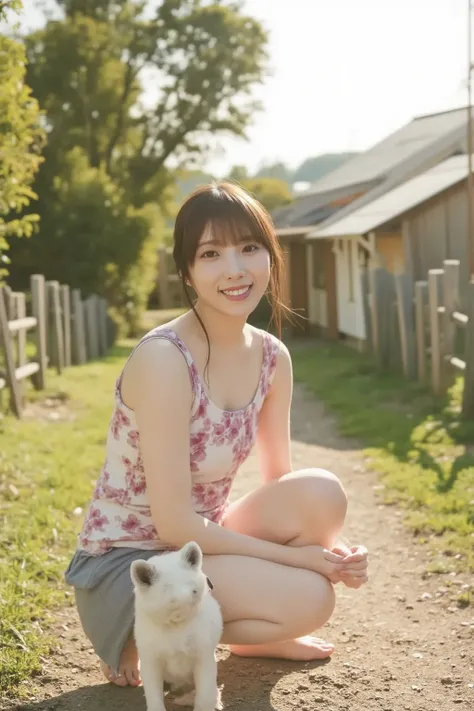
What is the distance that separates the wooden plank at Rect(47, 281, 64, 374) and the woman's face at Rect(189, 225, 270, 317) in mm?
10725

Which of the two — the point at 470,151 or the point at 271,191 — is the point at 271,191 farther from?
the point at 470,151

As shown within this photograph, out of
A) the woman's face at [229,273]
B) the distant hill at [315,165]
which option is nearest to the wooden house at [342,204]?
the woman's face at [229,273]

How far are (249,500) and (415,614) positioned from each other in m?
1.15

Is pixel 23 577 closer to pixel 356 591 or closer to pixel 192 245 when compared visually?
pixel 356 591

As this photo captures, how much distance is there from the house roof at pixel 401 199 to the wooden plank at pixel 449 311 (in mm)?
5081

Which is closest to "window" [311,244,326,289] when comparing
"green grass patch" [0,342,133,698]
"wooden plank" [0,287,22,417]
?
"green grass patch" [0,342,133,698]

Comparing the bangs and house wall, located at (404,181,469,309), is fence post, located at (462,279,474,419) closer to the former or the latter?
the bangs

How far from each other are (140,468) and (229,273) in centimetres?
78

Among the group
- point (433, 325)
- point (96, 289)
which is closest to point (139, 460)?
point (433, 325)

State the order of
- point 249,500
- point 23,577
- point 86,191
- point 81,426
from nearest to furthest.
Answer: point 249,500 < point 23,577 < point 81,426 < point 86,191

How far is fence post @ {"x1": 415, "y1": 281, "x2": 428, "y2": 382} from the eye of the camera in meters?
10.3

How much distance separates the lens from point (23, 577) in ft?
14.2

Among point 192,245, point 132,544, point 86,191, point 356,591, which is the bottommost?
point 356,591

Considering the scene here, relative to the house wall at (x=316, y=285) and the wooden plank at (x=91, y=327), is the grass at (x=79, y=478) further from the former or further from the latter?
the house wall at (x=316, y=285)
